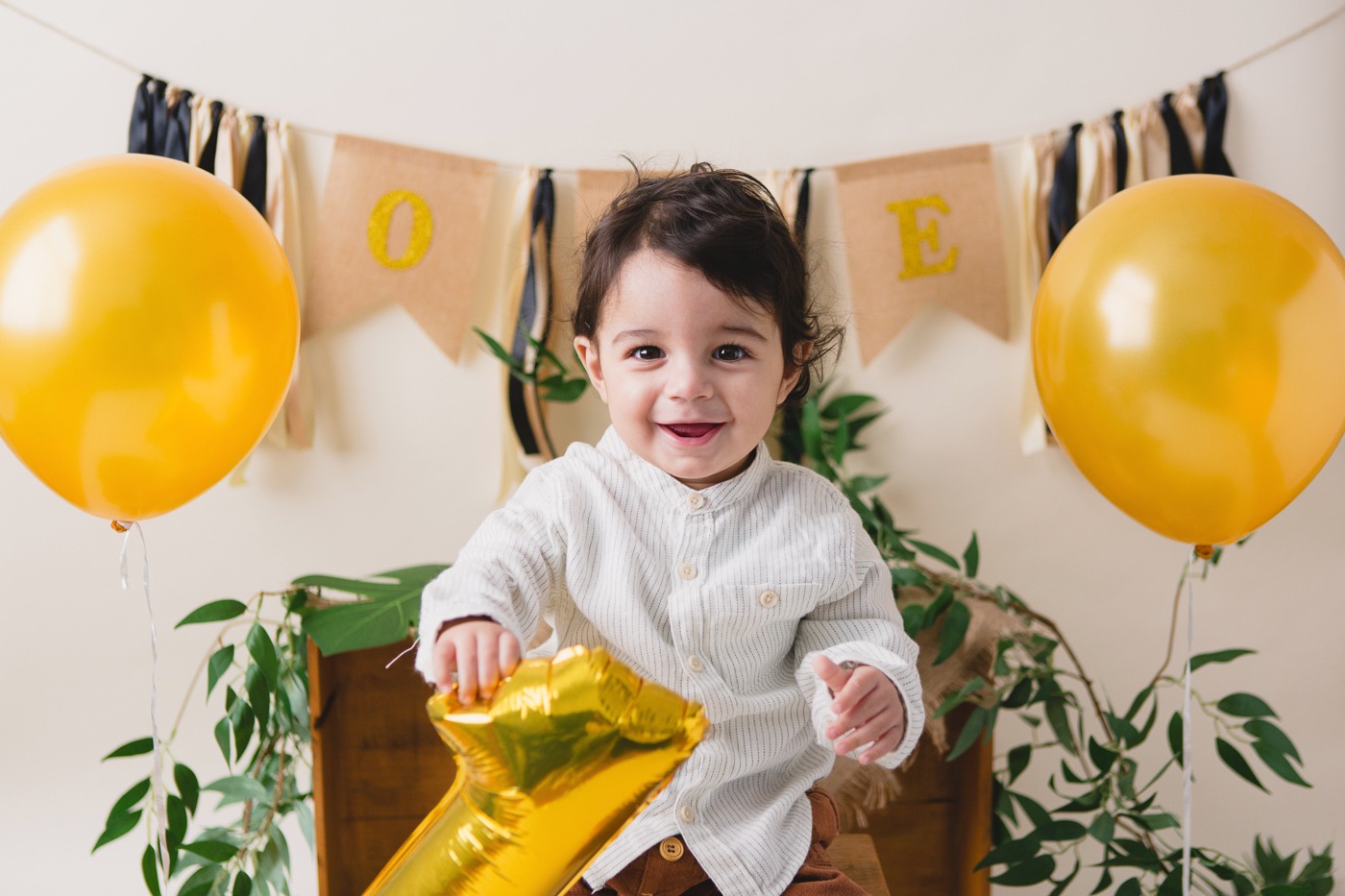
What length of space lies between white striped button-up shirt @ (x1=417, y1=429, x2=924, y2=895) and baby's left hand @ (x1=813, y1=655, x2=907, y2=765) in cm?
4

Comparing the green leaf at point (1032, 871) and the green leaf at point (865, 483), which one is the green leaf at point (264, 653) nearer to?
the green leaf at point (865, 483)

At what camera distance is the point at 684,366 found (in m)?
0.84

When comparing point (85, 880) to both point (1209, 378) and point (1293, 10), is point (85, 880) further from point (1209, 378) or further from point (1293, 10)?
point (1293, 10)

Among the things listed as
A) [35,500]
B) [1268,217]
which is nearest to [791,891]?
[1268,217]

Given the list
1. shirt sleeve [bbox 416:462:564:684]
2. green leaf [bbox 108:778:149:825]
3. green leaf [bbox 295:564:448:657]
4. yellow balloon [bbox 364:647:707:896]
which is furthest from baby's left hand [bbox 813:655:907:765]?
green leaf [bbox 108:778:149:825]

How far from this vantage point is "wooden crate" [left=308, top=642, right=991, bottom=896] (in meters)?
1.29

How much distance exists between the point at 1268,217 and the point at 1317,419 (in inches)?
6.7

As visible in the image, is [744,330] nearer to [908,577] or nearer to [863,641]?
[863,641]

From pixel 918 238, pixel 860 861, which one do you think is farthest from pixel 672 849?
pixel 918 238

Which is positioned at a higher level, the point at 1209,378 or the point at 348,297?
the point at 348,297

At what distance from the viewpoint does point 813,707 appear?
84 centimetres

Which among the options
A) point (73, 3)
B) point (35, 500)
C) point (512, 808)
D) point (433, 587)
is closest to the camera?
point (512, 808)

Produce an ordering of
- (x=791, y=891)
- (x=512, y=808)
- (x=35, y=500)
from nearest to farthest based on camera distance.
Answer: (x=512, y=808) < (x=791, y=891) < (x=35, y=500)

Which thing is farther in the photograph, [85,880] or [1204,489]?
[85,880]
